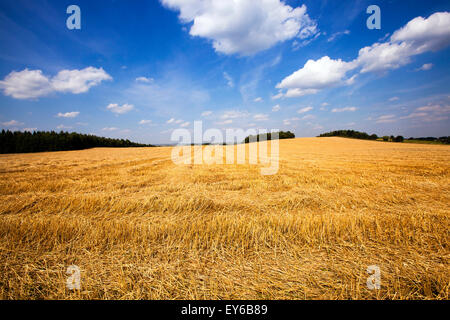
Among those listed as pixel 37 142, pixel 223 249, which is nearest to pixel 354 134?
pixel 223 249

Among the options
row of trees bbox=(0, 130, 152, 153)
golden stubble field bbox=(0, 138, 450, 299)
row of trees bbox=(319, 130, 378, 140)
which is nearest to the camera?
golden stubble field bbox=(0, 138, 450, 299)

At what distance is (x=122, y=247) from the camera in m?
2.61

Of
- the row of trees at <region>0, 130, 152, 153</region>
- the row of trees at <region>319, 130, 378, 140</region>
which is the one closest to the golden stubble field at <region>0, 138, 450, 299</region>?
the row of trees at <region>0, 130, 152, 153</region>

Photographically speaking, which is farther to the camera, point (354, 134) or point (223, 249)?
point (354, 134)

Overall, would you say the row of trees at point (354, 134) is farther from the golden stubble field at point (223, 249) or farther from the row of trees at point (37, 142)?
the row of trees at point (37, 142)

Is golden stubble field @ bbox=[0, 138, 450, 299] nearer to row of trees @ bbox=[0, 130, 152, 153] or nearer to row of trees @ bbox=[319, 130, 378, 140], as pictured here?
row of trees @ bbox=[0, 130, 152, 153]

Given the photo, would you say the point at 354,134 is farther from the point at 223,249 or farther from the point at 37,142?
the point at 37,142

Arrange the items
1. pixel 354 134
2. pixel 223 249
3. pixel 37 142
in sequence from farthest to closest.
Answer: pixel 354 134, pixel 37 142, pixel 223 249

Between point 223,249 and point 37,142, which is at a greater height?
point 37,142

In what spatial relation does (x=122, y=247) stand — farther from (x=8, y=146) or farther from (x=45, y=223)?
(x=8, y=146)

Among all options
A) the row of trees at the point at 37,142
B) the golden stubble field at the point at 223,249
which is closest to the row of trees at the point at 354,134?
the golden stubble field at the point at 223,249

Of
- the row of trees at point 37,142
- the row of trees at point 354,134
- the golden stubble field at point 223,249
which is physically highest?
the row of trees at point 354,134
